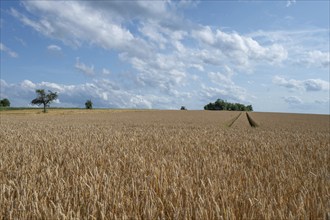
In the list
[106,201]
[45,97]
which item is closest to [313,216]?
[106,201]

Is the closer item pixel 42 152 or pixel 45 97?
pixel 42 152

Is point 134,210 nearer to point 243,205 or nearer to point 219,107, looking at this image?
point 243,205

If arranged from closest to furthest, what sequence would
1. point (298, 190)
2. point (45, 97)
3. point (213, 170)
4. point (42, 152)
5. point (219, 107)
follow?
point (298, 190) < point (213, 170) < point (42, 152) < point (45, 97) < point (219, 107)

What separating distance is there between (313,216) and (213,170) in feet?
6.85

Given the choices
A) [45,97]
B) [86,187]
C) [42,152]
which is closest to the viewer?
[86,187]

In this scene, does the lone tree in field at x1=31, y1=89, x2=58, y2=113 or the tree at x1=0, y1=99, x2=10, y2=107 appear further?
the tree at x1=0, y1=99, x2=10, y2=107

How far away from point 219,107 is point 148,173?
413ft

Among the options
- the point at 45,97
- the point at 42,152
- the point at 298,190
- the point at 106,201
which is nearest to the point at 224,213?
the point at 106,201

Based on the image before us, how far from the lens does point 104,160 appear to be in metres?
6.15

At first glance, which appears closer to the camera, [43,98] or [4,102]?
[43,98]

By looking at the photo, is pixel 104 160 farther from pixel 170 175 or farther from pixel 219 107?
pixel 219 107

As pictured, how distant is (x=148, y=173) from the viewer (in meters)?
4.77

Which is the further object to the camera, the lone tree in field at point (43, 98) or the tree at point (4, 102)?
the tree at point (4, 102)

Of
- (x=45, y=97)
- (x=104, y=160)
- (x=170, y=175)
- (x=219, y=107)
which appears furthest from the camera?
(x=219, y=107)
